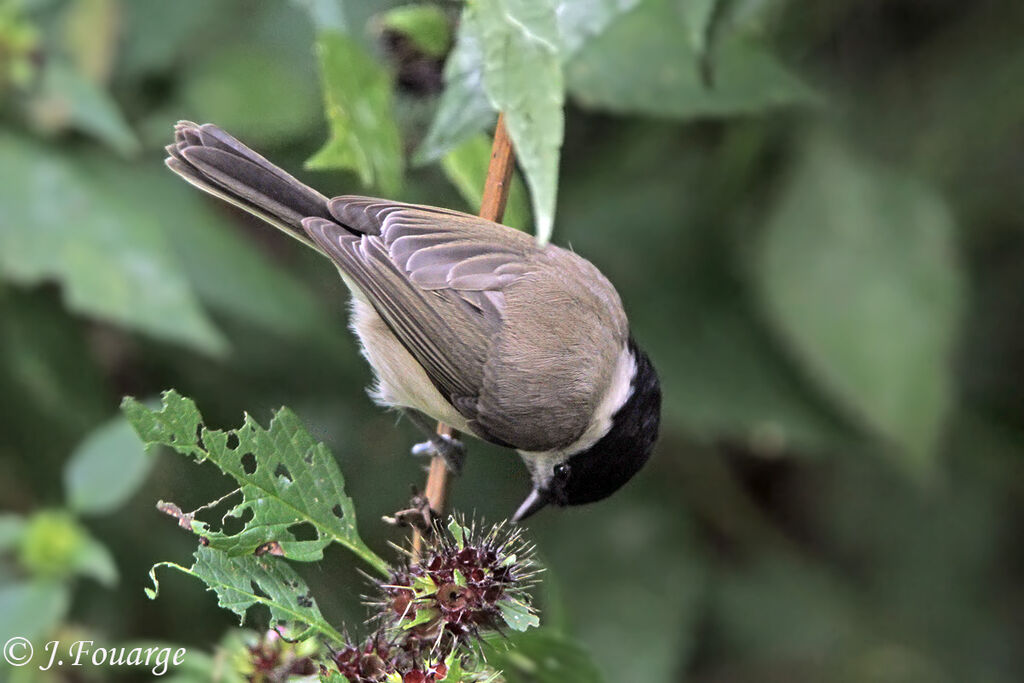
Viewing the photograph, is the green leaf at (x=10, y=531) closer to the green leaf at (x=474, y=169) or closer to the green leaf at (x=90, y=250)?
the green leaf at (x=90, y=250)

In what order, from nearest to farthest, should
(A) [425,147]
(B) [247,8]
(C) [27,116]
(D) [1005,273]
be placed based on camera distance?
(A) [425,147] → (C) [27,116] → (B) [247,8] → (D) [1005,273]

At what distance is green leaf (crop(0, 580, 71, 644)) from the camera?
2545mm

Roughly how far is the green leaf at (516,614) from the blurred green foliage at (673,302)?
4.20 ft

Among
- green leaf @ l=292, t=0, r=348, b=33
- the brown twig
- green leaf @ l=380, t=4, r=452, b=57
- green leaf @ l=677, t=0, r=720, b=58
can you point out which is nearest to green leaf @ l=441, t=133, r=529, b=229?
the brown twig

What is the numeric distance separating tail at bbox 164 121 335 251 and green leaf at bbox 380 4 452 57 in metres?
0.44

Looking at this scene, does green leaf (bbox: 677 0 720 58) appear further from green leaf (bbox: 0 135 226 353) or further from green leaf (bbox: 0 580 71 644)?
green leaf (bbox: 0 580 71 644)

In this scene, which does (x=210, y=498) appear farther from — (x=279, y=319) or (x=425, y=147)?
(x=425, y=147)

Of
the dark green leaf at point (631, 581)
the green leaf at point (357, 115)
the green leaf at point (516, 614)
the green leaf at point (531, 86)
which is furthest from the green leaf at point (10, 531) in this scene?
the dark green leaf at point (631, 581)

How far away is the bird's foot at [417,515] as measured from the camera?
6.50 ft

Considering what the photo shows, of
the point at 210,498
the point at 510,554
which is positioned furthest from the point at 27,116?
the point at 510,554

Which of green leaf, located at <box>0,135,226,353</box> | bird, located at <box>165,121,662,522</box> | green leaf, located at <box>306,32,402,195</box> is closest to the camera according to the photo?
green leaf, located at <box>306,32,402,195</box>

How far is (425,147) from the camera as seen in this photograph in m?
2.20

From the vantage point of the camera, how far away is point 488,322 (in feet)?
9.56

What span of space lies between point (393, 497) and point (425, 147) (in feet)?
6.66
